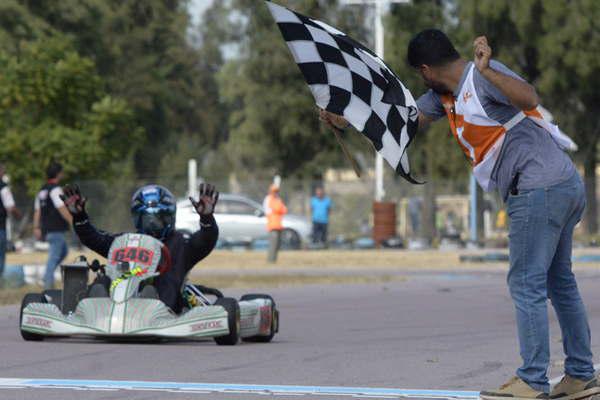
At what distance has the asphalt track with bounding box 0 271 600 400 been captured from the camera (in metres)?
7.25

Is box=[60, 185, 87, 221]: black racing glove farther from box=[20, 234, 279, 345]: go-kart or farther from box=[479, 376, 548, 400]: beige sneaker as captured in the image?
box=[479, 376, 548, 400]: beige sneaker

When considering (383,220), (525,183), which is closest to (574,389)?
(525,183)

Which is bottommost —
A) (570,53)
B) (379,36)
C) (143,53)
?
(570,53)

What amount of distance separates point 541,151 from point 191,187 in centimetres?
3314

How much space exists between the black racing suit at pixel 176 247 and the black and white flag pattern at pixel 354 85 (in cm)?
274

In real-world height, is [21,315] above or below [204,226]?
below

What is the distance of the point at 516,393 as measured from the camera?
6.31 m

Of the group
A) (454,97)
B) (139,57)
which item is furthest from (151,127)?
(454,97)

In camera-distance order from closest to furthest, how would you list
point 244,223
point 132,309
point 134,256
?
1. point 132,309
2. point 134,256
3. point 244,223

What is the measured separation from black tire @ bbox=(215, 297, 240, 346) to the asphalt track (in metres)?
0.11

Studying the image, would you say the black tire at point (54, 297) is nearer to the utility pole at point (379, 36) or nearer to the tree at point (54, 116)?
the tree at point (54, 116)

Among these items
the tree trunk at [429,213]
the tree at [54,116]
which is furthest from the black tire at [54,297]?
the tree trunk at [429,213]

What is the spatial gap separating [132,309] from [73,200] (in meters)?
1.07

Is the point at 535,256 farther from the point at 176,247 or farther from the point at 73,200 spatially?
the point at 73,200
